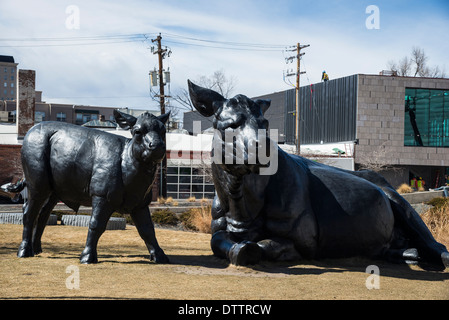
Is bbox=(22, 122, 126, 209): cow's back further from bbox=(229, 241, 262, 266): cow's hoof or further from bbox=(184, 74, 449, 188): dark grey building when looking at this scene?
bbox=(184, 74, 449, 188): dark grey building

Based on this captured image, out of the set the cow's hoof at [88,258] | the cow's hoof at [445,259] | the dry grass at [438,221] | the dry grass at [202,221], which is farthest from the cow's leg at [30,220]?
the dry grass at [438,221]

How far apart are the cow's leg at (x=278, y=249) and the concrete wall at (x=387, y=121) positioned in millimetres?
35755

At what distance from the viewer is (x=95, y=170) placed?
6305 mm

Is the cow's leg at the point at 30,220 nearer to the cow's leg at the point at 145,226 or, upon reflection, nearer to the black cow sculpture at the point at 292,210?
the cow's leg at the point at 145,226

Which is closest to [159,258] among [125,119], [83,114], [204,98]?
[125,119]

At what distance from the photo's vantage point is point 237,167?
191 inches

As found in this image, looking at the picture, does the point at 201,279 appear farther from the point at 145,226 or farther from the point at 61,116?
the point at 61,116

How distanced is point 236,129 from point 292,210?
58.3 inches

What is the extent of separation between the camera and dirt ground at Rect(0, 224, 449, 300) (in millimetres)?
4277

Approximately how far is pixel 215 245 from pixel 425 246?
2.70m

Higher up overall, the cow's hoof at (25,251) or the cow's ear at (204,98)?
the cow's ear at (204,98)

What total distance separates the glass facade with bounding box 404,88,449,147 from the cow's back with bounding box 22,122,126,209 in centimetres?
3822

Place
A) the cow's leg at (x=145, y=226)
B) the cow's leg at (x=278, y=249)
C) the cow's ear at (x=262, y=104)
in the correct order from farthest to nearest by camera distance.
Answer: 1. the cow's leg at (x=145, y=226)
2. the cow's leg at (x=278, y=249)
3. the cow's ear at (x=262, y=104)

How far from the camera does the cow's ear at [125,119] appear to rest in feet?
21.0
